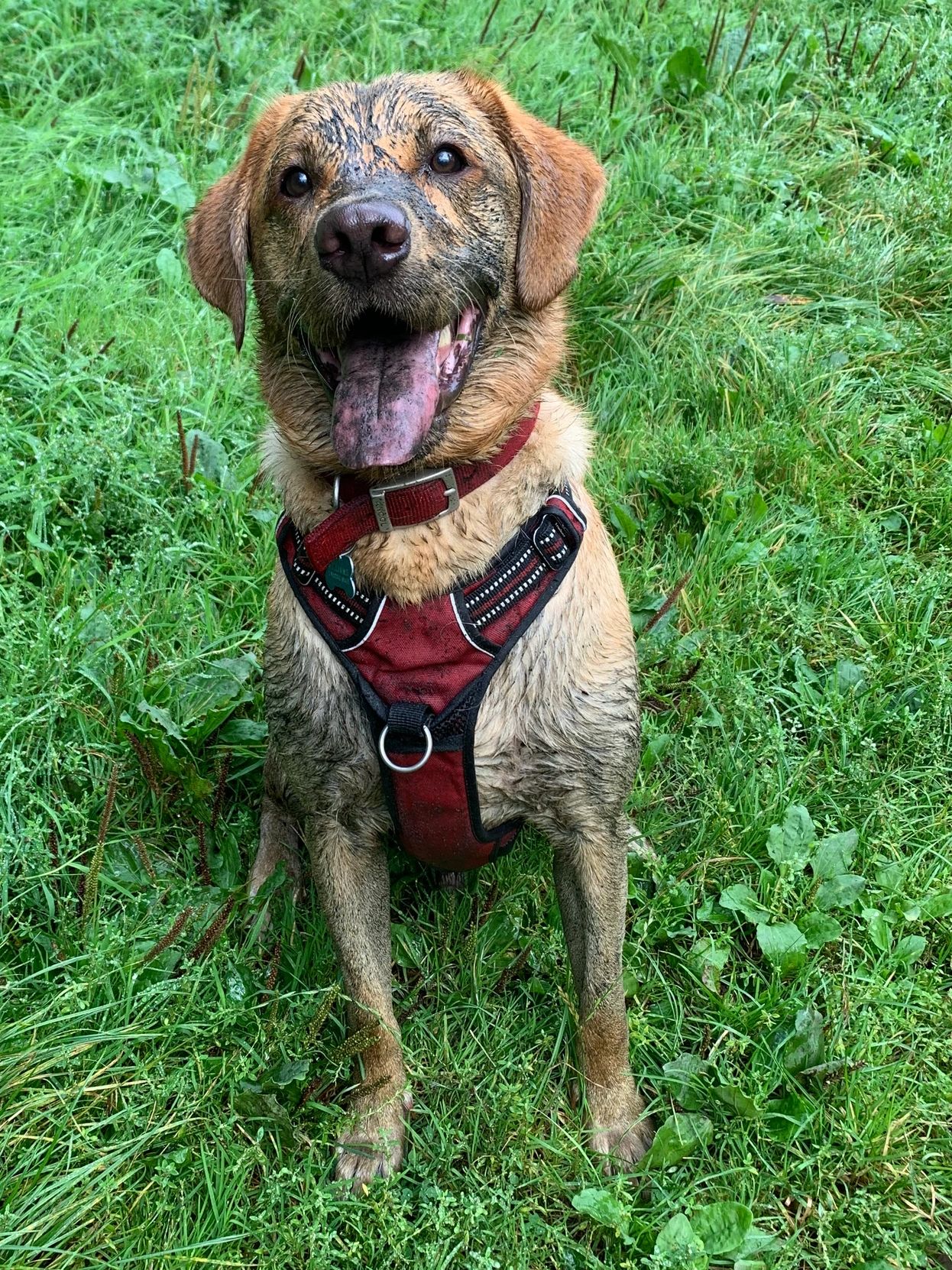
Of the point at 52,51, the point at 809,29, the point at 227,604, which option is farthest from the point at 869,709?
the point at 52,51

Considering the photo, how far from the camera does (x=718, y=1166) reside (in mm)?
2701

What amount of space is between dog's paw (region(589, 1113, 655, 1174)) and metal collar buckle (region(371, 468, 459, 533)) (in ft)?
4.90

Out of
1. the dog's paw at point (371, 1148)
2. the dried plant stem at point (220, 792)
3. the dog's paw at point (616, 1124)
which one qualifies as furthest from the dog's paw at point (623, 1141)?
the dried plant stem at point (220, 792)

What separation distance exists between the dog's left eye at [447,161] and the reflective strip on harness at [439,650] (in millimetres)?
754

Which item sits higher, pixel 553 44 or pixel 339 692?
pixel 553 44

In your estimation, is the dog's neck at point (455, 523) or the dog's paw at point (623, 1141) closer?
the dog's neck at point (455, 523)

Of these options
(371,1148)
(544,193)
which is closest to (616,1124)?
(371,1148)

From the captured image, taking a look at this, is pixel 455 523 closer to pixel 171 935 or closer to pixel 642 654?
pixel 171 935

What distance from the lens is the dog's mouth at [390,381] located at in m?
2.29

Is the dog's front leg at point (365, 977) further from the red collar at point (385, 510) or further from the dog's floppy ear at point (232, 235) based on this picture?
the dog's floppy ear at point (232, 235)

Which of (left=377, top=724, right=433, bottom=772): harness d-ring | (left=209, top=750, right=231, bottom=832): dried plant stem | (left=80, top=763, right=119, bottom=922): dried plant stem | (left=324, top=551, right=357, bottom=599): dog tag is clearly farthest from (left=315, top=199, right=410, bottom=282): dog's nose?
(left=209, top=750, right=231, bottom=832): dried plant stem

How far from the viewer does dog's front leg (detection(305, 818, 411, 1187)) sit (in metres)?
2.70

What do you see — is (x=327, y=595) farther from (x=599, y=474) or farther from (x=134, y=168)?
(x=134, y=168)

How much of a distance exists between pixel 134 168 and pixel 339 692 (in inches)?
137
